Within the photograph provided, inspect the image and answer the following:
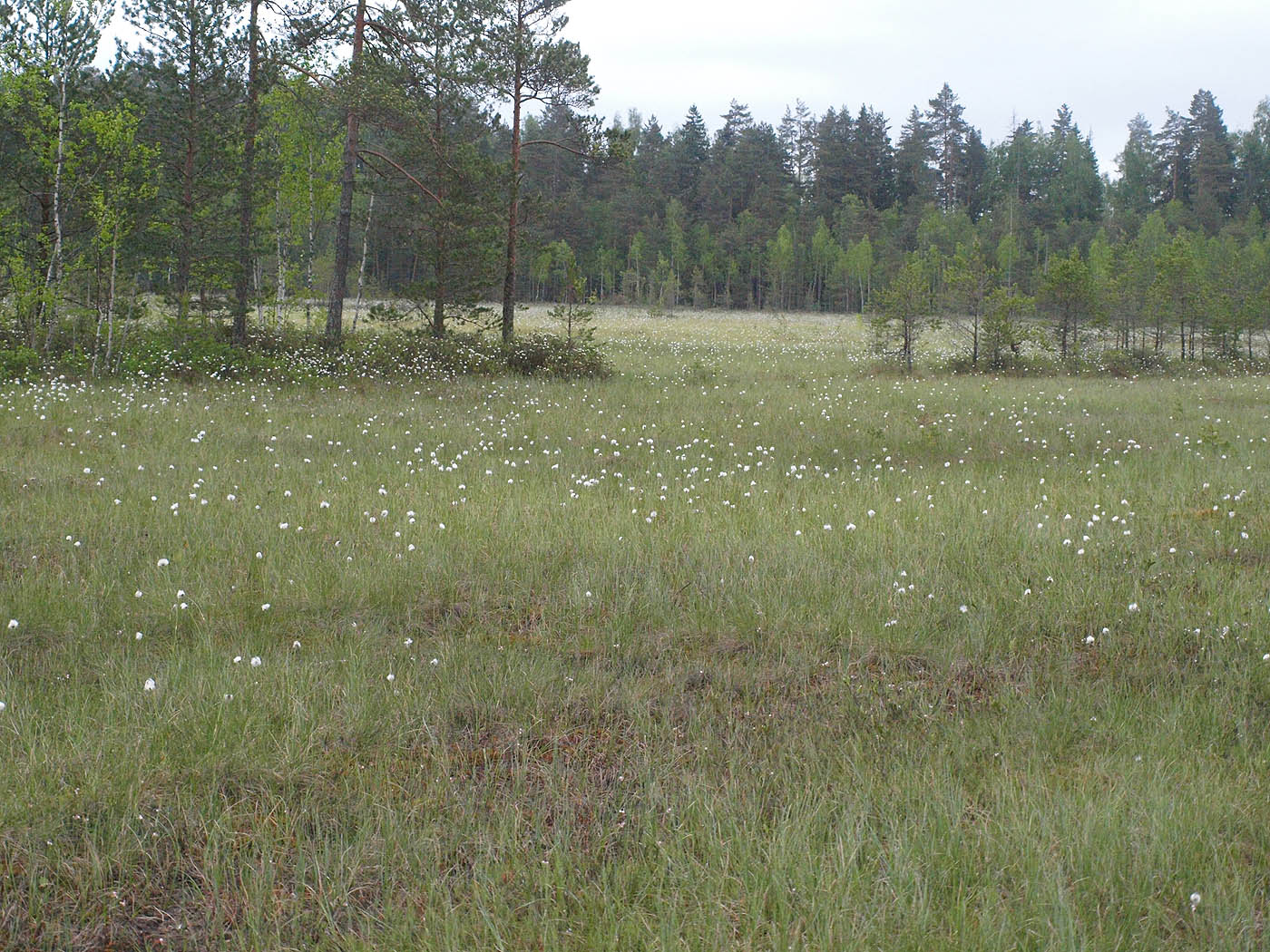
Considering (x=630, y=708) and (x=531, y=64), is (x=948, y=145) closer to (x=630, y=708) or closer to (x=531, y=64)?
(x=531, y=64)

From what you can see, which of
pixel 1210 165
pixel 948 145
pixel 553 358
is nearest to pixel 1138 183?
pixel 1210 165

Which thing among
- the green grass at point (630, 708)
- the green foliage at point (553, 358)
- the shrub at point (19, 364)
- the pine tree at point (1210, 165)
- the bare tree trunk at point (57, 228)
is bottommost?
the green grass at point (630, 708)

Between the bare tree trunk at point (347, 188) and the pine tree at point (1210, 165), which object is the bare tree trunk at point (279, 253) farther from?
the pine tree at point (1210, 165)

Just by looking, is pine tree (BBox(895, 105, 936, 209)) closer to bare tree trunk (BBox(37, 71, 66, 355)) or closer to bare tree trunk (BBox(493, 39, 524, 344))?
bare tree trunk (BBox(493, 39, 524, 344))

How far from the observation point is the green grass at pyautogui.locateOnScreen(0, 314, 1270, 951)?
9.64 ft

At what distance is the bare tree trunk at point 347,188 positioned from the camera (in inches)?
790

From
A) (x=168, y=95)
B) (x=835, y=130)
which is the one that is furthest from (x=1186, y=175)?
(x=168, y=95)

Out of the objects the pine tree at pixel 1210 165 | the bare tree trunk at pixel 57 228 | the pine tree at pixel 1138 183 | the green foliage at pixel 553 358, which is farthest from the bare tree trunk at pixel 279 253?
the pine tree at pixel 1138 183

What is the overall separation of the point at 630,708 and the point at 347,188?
64.0 feet

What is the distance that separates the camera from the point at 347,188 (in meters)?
20.8

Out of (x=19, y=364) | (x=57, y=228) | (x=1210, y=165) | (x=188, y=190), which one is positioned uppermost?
(x=1210, y=165)

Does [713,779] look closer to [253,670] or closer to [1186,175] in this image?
[253,670]

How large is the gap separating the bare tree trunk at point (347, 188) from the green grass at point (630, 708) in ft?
40.3

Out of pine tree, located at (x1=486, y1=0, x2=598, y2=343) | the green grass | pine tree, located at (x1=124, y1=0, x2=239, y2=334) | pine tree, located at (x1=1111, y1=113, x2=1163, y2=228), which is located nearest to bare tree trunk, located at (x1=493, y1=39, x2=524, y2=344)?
pine tree, located at (x1=486, y1=0, x2=598, y2=343)
